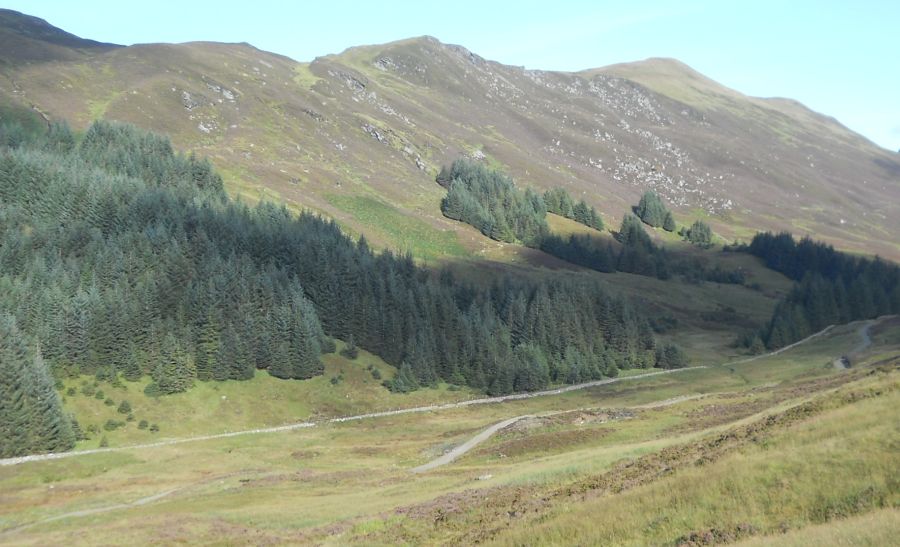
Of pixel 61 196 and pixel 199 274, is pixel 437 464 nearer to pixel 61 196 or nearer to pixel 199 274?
pixel 199 274

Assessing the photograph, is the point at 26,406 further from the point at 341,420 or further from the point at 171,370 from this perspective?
the point at 341,420

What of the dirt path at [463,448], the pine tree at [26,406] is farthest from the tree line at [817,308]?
the pine tree at [26,406]

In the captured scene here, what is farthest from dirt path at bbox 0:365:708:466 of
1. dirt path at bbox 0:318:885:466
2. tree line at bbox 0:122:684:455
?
tree line at bbox 0:122:684:455

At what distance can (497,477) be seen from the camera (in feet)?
162

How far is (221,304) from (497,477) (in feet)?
253

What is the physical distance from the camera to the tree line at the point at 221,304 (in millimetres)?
101188

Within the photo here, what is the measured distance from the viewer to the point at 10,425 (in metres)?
79.1

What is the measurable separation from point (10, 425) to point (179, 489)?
27.0m

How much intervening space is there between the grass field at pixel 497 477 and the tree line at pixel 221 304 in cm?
796

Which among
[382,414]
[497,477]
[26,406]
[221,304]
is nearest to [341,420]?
[382,414]

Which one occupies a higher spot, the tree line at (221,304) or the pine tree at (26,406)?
the tree line at (221,304)

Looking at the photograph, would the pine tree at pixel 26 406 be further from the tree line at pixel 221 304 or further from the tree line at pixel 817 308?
the tree line at pixel 817 308

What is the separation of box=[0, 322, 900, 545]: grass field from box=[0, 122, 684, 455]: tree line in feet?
26.1

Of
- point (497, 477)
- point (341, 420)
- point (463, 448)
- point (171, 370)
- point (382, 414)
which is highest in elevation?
point (497, 477)
